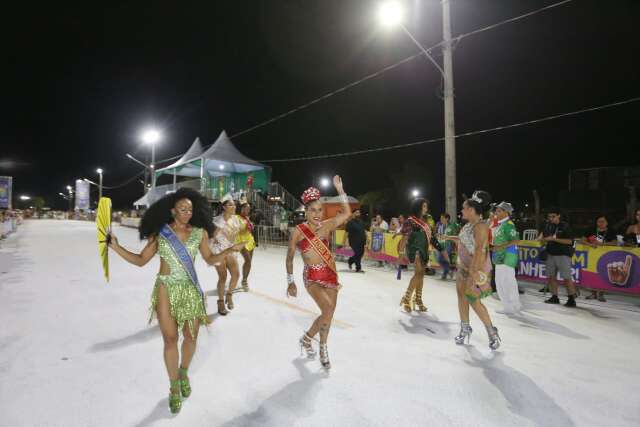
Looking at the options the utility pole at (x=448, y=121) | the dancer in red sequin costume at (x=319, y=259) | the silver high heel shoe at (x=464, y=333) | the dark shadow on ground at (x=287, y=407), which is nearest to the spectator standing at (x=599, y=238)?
the utility pole at (x=448, y=121)

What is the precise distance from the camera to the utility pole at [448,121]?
1066 centimetres

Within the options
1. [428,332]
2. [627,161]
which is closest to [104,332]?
[428,332]

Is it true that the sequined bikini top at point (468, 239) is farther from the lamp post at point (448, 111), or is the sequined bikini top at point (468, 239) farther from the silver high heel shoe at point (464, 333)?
the lamp post at point (448, 111)

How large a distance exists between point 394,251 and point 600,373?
8042 mm

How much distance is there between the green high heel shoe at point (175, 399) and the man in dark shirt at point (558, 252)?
6.82 m

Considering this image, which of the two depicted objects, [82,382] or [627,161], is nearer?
[82,382]

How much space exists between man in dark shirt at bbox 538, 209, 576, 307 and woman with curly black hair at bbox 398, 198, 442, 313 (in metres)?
2.51

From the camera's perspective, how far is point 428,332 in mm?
5125

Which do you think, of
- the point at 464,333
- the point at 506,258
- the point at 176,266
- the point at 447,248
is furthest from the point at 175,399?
the point at 447,248

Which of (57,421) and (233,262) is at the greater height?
(233,262)

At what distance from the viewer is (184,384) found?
3.12 metres

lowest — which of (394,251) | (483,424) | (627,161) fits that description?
(483,424)

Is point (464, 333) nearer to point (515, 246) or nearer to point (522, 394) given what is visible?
point (522, 394)

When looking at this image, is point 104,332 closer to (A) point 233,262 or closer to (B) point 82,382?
(B) point 82,382
